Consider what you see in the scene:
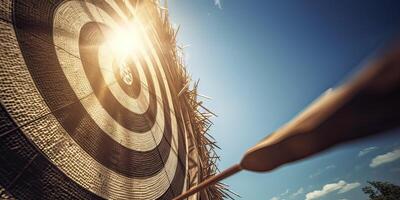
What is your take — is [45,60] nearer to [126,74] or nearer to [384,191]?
[126,74]

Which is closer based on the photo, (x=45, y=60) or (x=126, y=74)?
(x=45, y=60)

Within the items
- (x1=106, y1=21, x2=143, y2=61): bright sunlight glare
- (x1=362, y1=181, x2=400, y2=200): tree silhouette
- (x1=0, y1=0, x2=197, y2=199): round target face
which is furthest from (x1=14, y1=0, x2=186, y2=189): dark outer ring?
(x1=362, y1=181, x2=400, y2=200): tree silhouette

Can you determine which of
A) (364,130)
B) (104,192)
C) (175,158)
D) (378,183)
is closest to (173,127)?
(175,158)

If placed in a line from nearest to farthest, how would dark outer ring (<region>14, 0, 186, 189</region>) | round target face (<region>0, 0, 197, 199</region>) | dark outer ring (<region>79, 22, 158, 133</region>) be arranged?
round target face (<region>0, 0, 197, 199</region>), dark outer ring (<region>14, 0, 186, 189</region>), dark outer ring (<region>79, 22, 158, 133</region>)

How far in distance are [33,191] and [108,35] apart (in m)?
1.14

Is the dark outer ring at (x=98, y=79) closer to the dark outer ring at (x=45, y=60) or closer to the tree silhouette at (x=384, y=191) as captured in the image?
the dark outer ring at (x=45, y=60)

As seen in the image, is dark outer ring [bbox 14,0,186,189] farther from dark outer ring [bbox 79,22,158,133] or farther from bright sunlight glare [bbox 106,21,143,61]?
bright sunlight glare [bbox 106,21,143,61]

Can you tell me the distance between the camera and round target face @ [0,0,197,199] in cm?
88

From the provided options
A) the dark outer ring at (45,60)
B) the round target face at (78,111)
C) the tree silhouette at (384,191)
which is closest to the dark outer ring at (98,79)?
the round target face at (78,111)

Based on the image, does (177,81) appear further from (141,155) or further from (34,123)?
(34,123)

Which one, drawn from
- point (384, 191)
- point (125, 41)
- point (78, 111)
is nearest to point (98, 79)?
point (78, 111)

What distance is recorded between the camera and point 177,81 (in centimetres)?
297

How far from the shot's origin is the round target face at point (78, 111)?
34.7 inches

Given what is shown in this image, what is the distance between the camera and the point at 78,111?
1158mm
